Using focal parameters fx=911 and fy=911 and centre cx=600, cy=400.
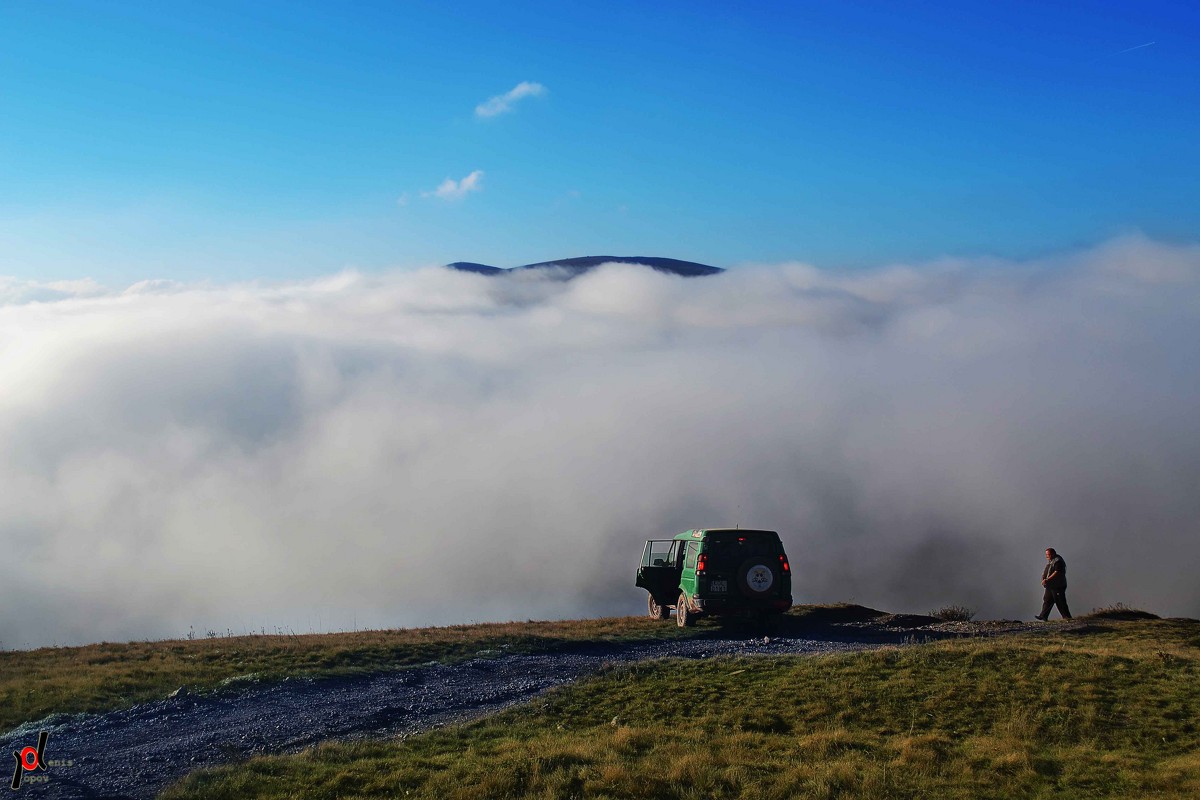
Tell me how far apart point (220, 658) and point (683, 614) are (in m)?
10.5

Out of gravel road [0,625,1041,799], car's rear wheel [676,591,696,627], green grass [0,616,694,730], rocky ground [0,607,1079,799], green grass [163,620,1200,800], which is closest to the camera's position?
green grass [163,620,1200,800]

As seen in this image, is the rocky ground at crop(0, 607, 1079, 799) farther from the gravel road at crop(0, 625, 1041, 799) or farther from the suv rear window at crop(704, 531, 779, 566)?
the suv rear window at crop(704, 531, 779, 566)

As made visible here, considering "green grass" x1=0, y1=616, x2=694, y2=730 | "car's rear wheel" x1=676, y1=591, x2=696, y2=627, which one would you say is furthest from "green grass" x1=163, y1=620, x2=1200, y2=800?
"car's rear wheel" x1=676, y1=591, x2=696, y2=627

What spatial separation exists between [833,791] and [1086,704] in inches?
198

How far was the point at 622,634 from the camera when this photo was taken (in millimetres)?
21406

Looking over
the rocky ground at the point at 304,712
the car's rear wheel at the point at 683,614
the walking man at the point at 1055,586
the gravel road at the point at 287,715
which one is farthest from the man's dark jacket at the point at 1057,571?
the car's rear wheel at the point at 683,614

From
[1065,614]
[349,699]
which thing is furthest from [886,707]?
[1065,614]

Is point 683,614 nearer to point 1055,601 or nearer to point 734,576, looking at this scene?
point 734,576

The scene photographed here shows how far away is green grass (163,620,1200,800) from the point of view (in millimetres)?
9695

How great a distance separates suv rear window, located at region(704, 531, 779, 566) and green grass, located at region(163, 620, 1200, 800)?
5656mm

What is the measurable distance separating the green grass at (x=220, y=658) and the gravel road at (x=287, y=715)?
36.8 inches

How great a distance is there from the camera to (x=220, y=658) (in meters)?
19.0

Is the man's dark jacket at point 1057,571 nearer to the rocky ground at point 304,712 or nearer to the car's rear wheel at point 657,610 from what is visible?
the rocky ground at point 304,712

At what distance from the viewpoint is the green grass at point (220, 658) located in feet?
51.1
